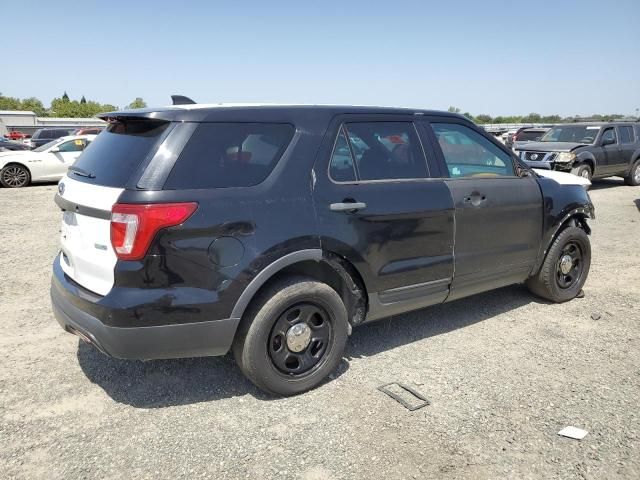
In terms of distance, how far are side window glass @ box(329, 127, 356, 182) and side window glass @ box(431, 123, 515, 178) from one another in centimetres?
92

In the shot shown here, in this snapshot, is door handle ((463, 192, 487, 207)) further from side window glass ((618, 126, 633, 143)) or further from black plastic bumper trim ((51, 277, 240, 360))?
side window glass ((618, 126, 633, 143))

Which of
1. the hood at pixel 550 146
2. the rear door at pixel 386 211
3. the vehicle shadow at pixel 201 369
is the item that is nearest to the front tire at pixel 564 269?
the vehicle shadow at pixel 201 369

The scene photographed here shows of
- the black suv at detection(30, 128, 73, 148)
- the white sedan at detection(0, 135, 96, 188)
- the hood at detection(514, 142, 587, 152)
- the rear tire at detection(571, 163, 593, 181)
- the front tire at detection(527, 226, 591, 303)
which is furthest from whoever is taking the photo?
the black suv at detection(30, 128, 73, 148)

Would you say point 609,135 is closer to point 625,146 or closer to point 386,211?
point 625,146

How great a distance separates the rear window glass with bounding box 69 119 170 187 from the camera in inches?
115

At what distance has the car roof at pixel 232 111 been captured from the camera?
2986mm

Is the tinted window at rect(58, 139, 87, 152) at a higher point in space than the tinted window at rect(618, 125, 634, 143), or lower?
lower

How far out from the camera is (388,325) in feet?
14.8

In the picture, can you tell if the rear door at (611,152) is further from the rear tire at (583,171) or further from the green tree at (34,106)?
the green tree at (34,106)

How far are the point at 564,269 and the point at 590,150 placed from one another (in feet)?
32.0

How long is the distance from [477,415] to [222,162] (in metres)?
2.13

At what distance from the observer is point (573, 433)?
9.48 feet

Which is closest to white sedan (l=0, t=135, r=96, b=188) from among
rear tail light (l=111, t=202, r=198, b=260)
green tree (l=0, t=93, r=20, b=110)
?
rear tail light (l=111, t=202, r=198, b=260)

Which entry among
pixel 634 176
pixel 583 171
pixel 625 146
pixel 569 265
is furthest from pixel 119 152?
pixel 634 176
